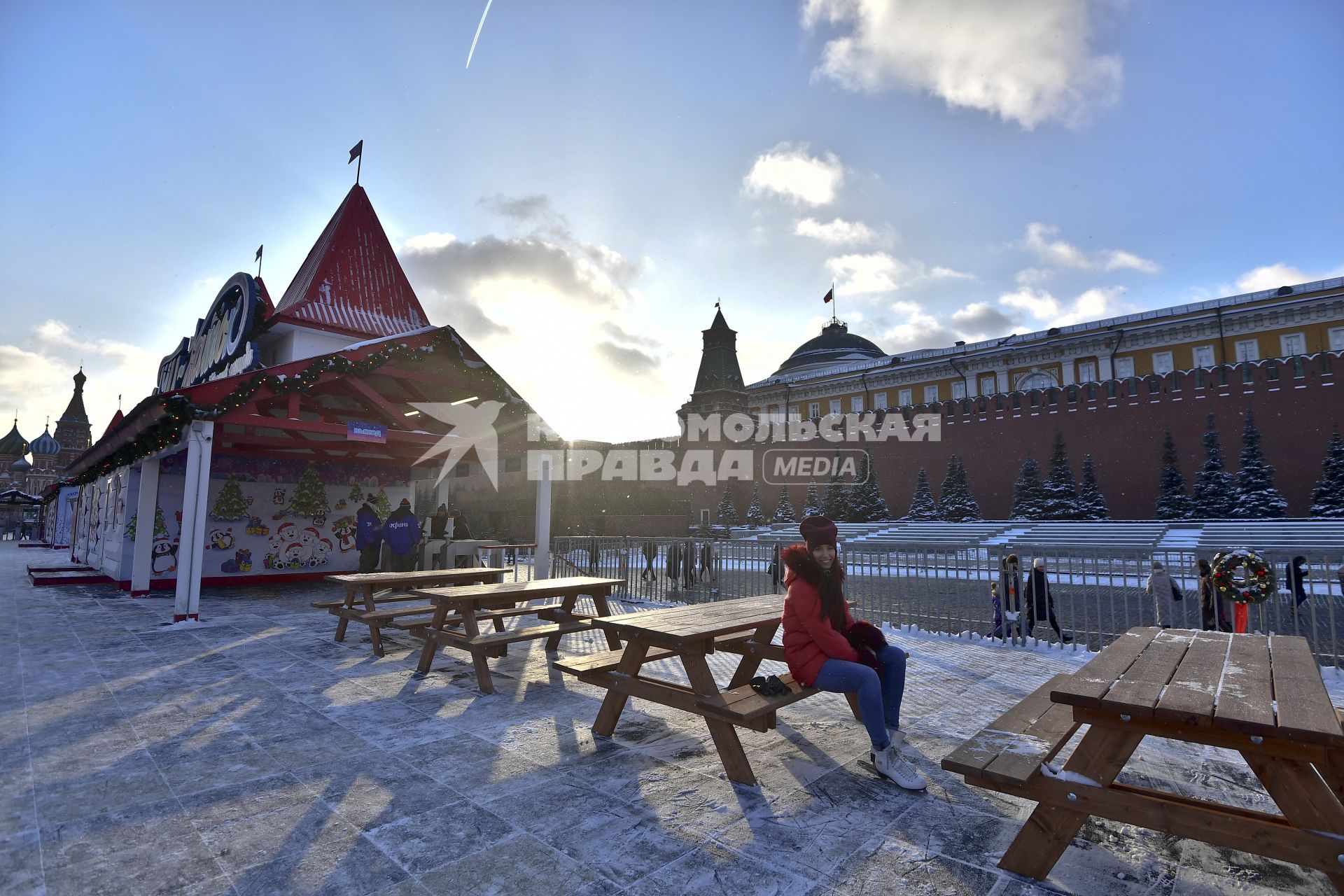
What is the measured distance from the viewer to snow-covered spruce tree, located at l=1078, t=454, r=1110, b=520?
100ft

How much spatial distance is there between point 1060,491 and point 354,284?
1242 inches

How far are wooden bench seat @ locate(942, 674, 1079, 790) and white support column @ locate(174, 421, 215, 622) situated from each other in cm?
988

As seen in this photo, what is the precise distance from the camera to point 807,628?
385 cm

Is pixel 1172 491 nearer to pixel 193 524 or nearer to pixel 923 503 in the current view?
pixel 923 503

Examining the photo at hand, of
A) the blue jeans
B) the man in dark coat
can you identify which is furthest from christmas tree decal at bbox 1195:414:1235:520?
the blue jeans

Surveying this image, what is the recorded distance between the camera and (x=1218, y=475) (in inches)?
1096

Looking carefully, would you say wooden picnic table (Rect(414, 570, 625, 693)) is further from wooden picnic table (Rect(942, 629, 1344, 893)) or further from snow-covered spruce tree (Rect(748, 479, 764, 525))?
snow-covered spruce tree (Rect(748, 479, 764, 525))

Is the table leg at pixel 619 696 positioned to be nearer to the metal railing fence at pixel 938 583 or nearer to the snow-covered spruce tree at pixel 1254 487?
the metal railing fence at pixel 938 583

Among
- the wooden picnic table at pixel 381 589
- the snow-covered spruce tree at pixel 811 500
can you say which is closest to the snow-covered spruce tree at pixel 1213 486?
the snow-covered spruce tree at pixel 811 500

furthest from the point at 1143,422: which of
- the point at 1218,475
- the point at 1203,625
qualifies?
the point at 1203,625

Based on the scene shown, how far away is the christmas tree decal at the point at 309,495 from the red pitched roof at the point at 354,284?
3.42m

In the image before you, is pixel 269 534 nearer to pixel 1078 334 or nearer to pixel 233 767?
pixel 233 767

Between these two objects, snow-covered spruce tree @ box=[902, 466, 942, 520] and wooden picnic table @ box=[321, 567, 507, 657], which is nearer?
wooden picnic table @ box=[321, 567, 507, 657]

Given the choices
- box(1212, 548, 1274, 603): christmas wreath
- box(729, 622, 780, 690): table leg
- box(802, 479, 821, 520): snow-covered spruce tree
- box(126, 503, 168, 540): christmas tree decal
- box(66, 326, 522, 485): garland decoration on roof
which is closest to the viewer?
box(729, 622, 780, 690): table leg
